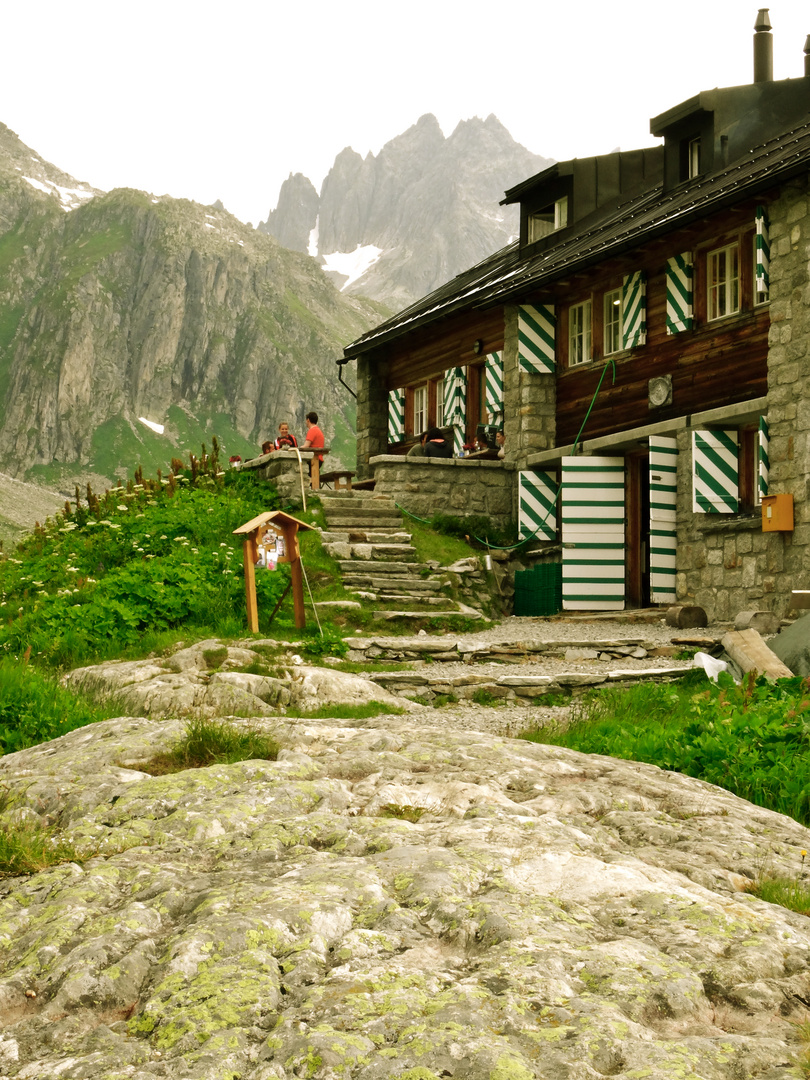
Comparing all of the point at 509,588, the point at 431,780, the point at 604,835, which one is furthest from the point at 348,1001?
the point at 509,588

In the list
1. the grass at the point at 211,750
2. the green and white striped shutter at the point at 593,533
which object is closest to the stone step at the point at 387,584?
the green and white striped shutter at the point at 593,533

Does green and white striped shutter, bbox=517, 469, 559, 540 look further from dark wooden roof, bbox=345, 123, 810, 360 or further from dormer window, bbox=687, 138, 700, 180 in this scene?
dormer window, bbox=687, 138, 700, 180

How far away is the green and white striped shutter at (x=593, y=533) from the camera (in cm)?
1628

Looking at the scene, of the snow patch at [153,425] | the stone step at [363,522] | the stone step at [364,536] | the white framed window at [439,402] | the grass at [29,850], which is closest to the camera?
the grass at [29,850]

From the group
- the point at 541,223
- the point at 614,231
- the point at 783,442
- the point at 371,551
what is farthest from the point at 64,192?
the point at 783,442

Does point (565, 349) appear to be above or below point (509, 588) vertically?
above

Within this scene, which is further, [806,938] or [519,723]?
[519,723]

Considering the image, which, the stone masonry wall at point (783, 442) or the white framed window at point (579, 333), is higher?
the white framed window at point (579, 333)

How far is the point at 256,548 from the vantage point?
1116cm

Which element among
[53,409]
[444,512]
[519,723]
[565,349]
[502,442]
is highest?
[53,409]

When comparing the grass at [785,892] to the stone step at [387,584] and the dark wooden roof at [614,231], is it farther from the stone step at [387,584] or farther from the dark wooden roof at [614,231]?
the dark wooden roof at [614,231]

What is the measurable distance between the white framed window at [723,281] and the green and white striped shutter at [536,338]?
3.75 m

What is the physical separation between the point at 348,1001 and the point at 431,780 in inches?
72.9

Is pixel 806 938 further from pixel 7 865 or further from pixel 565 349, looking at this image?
pixel 565 349
